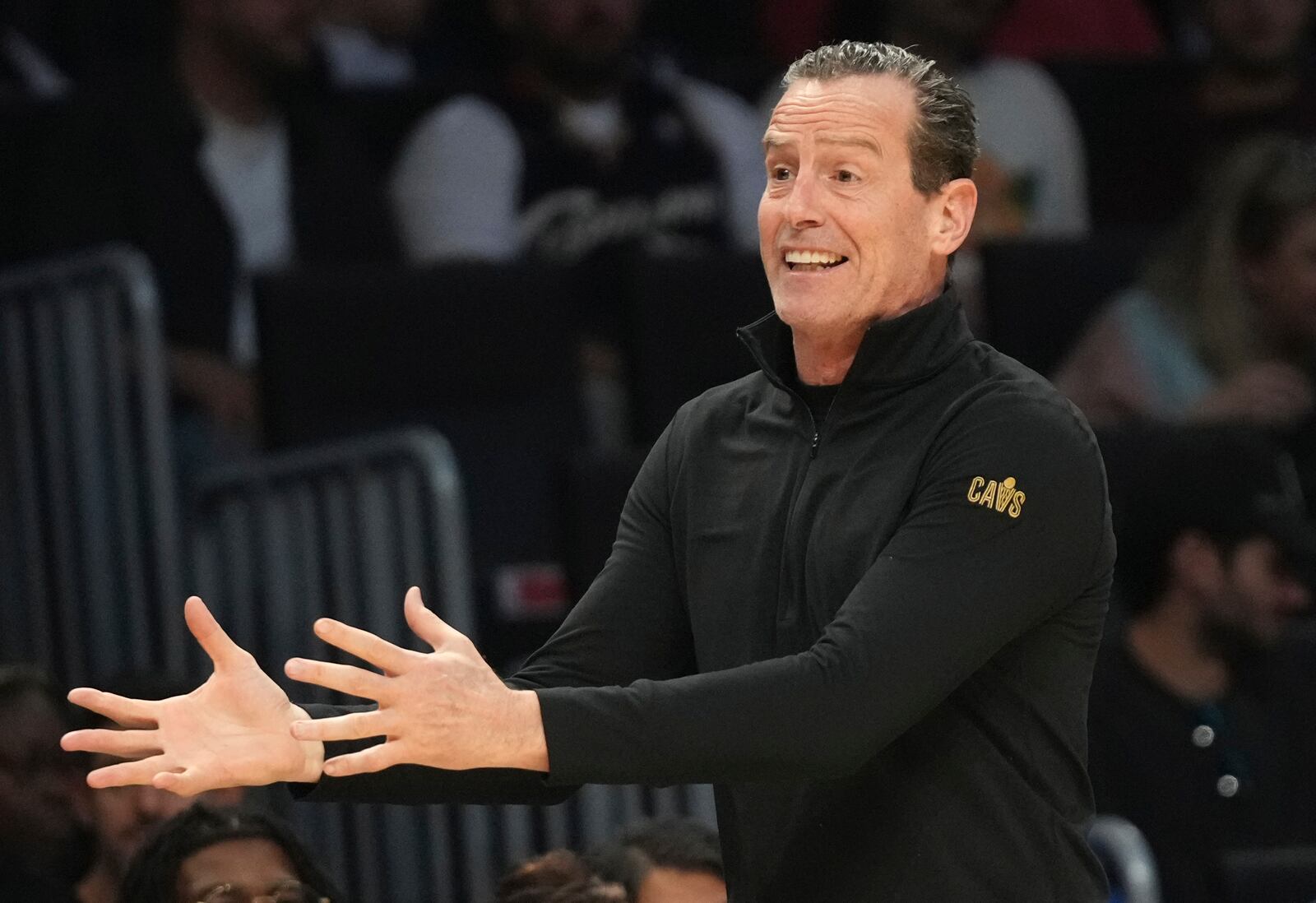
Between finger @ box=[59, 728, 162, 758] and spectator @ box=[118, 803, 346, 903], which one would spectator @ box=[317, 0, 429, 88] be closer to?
spectator @ box=[118, 803, 346, 903]

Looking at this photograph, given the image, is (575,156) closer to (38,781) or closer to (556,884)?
(38,781)

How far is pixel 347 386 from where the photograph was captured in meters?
4.57

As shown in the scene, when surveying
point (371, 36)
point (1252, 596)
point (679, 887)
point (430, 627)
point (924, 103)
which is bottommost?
point (679, 887)

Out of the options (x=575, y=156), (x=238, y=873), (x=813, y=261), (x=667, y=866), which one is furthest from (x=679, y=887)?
(x=575, y=156)

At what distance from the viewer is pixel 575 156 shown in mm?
5234

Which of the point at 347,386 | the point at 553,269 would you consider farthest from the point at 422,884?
the point at 553,269

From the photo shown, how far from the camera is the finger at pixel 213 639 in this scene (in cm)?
180

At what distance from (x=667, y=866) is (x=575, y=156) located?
258cm

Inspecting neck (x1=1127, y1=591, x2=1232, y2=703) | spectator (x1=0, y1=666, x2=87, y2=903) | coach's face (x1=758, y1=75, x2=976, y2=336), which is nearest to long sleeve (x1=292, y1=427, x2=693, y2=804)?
coach's face (x1=758, y1=75, x2=976, y2=336)

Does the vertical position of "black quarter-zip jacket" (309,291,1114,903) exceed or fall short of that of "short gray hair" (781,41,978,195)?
it falls short

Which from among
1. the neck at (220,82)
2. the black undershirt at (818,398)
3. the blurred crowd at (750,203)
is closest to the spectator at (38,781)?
the blurred crowd at (750,203)

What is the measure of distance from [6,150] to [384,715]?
3.45m

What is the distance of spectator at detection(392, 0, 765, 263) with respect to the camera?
5148 mm

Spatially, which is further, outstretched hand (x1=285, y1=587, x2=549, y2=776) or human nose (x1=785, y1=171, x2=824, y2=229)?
human nose (x1=785, y1=171, x2=824, y2=229)
